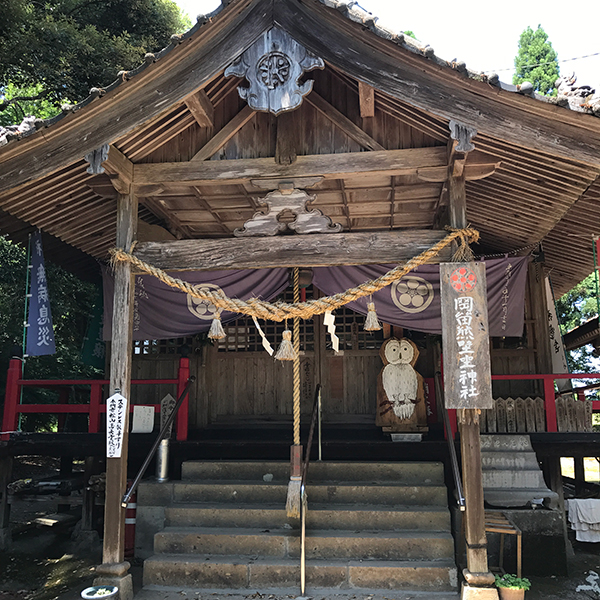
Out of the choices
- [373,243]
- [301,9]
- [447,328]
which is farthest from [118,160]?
[447,328]

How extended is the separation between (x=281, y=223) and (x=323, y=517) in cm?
369

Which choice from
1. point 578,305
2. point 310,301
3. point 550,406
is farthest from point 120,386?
point 578,305

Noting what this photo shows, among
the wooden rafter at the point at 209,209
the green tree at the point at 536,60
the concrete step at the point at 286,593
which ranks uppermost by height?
the green tree at the point at 536,60

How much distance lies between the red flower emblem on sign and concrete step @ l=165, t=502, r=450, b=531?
286 centimetres

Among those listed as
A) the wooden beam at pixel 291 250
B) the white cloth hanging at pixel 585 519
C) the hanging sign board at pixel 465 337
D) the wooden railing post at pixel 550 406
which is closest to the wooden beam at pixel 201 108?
the wooden beam at pixel 291 250

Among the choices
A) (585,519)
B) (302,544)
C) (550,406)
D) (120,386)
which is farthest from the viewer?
(585,519)

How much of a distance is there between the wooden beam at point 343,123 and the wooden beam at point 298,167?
5.4 inches

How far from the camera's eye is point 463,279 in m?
5.95

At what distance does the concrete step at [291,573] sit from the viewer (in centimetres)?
612

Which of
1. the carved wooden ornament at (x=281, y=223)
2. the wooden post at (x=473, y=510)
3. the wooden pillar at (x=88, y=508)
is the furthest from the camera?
the wooden pillar at (x=88, y=508)

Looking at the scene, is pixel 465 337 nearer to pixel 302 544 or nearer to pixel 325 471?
pixel 302 544

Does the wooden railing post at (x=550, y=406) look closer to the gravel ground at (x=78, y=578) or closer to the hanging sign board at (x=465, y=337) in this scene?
the gravel ground at (x=78, y=578)

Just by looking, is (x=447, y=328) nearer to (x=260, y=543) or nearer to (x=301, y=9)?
(x=260, y=543)

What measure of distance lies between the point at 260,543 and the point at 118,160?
4858 mm
